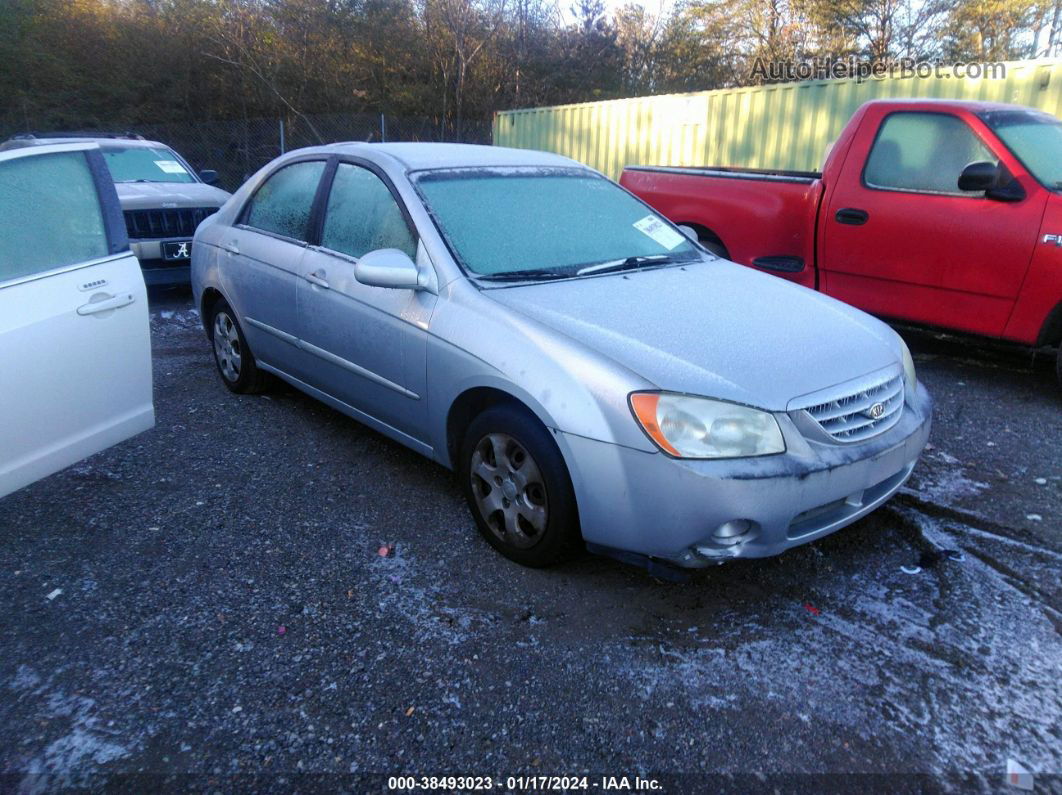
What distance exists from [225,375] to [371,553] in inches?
101

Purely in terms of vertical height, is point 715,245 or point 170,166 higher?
point 170,166

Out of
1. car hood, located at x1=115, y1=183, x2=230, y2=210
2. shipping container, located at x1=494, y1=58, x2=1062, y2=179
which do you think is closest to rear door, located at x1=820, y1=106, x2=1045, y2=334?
shipping container, located at x1=494, y1=58, x2=1062, y2=179

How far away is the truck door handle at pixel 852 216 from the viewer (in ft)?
18.6

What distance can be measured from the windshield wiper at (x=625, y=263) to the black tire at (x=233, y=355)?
8.07 ft

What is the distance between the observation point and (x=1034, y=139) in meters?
5.30

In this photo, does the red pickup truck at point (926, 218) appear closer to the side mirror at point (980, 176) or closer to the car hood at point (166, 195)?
the side mirror at point (980, 176)

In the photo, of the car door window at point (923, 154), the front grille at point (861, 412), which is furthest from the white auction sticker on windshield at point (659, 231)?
the car door window at point (923, 154)

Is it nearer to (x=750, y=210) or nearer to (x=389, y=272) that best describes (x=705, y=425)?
(x=389, y=272)

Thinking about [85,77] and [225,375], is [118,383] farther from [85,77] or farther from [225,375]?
[85,77]

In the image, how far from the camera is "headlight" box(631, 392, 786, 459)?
2707 millimetres

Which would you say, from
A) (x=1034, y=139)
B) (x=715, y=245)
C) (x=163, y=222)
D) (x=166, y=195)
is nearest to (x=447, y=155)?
(x=715, y=245)

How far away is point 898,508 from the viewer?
12.4ft

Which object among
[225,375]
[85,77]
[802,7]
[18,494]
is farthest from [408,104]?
[18,494]

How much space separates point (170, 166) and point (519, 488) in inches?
322
